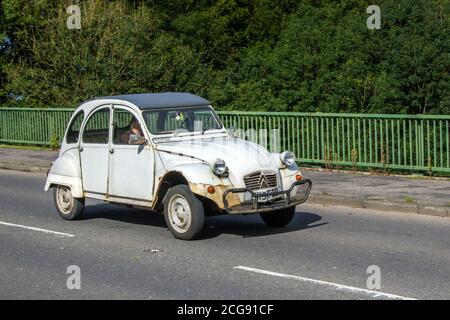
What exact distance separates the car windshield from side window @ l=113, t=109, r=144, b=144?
18 cm

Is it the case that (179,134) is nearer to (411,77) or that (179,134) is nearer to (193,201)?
(193,201)

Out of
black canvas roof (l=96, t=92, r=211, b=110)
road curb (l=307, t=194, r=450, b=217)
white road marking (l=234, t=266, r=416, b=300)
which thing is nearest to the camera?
white road marking (l=234, t=266, r=416, b=300)

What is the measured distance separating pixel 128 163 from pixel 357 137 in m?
7.47

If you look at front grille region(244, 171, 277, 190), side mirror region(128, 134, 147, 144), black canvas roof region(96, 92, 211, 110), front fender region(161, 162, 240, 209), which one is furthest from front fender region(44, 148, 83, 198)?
front grille region(244, 171, 277, 190)

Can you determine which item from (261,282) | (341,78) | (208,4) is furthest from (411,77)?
(208,4)

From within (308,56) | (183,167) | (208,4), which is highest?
(208,4)

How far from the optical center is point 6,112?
1141 inches

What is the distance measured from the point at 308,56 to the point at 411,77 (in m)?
3.35

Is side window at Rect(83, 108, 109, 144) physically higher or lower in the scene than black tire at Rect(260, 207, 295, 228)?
higher

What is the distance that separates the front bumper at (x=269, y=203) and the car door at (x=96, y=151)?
2.34 m

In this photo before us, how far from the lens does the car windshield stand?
1210cm

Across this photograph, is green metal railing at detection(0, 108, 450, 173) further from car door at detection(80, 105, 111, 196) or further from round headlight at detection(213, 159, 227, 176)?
round headlight at detection(213, 159, 227, 176)

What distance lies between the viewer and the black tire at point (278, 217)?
39.4ft
